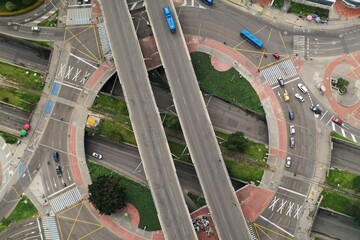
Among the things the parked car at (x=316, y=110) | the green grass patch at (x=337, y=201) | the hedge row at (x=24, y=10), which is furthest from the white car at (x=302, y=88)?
the hedge row at (x=24, y=10)

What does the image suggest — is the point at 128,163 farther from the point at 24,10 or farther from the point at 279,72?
the point at 24,10

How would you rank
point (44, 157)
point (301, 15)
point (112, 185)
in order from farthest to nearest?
point (301, 15)
point (44, 157)
point (112, 185)

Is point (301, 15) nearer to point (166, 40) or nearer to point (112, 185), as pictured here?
point (166, 40)

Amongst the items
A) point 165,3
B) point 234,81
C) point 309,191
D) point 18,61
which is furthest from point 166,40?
point 309,191

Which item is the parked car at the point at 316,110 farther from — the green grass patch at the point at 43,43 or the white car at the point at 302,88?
the green grass patch at the point at 43,43

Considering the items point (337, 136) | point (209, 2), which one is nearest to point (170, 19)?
point (209, 2)

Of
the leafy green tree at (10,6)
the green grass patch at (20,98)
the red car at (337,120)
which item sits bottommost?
the green grass patch at (20,98)

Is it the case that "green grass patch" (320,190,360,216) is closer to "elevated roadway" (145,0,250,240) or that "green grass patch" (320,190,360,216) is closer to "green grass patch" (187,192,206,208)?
"elevated roadway" (145,0,250,240)
